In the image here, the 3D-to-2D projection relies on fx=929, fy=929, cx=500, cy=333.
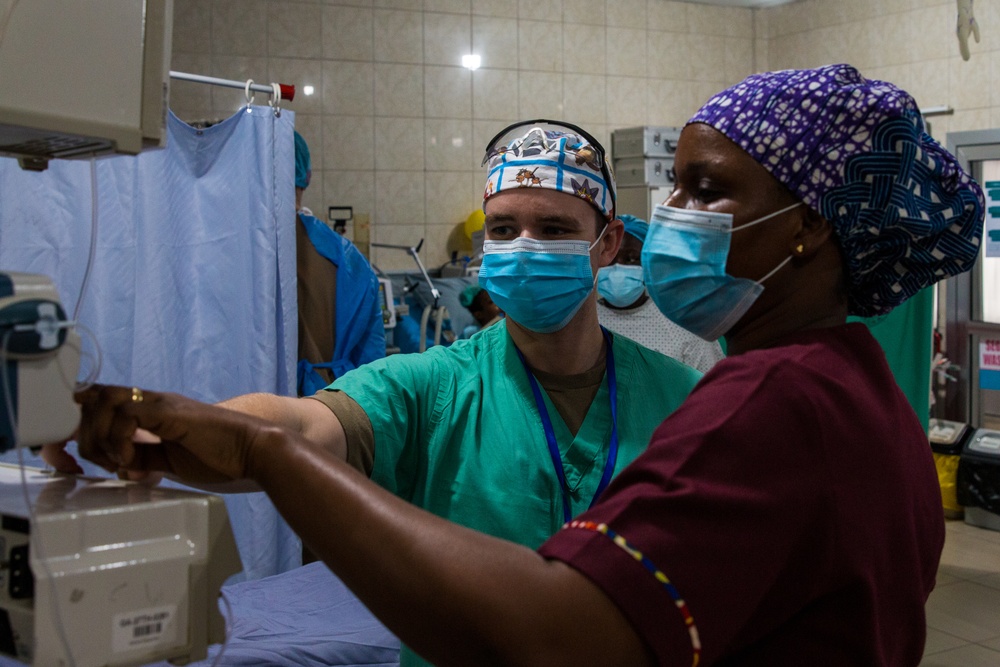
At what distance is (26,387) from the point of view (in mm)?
752

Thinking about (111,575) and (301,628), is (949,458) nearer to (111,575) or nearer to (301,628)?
(301,628)

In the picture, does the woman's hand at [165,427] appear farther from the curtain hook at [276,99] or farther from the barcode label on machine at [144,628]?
the curtain hook at [276,99]

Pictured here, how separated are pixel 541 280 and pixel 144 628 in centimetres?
102

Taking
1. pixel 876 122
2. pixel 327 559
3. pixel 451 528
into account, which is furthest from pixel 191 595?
pixel 876 122

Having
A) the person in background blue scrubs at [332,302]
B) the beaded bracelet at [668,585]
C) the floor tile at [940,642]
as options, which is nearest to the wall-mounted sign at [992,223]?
the floor tile at [940,642]

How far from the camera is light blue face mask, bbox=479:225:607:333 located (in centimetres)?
166

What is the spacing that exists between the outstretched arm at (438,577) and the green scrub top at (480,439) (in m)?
0.56

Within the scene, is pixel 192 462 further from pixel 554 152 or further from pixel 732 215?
pixel 554 152

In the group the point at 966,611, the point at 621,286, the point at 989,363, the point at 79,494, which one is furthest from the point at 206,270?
the point at 989,363

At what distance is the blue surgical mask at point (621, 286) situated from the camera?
337cm

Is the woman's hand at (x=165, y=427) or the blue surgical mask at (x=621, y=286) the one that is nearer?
the woman's hand at (x=165, y=427)

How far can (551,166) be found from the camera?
65.2 inches

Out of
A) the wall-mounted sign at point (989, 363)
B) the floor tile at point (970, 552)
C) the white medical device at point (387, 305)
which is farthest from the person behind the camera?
the wall-mounted sign at point (989, 363)

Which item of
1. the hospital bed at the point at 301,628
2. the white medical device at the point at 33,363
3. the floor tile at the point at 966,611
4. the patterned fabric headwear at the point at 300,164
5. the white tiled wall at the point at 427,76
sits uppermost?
the white tiled wall at the point at 427,76
